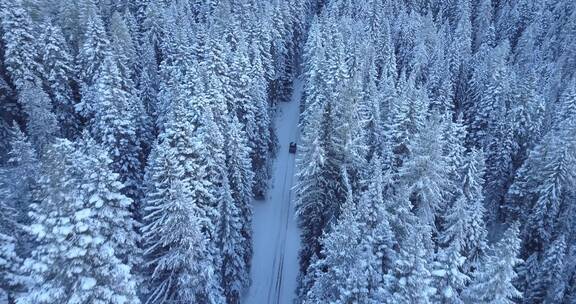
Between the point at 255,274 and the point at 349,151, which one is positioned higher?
the point at 349,151

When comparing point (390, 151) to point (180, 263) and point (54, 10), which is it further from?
point (54, 10)

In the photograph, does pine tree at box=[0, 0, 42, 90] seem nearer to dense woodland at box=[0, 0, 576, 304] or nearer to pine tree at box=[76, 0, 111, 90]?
dense woodland at box=[0, 0, 576, 304]

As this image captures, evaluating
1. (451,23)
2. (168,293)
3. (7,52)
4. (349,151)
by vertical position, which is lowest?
(168,293)

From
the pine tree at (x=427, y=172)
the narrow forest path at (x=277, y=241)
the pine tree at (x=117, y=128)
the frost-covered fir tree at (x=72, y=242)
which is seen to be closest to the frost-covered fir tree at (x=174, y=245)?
the frost-covered fir tree at (x=72, y=242)

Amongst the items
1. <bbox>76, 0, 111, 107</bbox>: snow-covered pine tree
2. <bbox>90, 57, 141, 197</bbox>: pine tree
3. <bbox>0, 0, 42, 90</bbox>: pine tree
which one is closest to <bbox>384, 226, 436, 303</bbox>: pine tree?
<bbox>90, 57, 141, 197</bbox>: pine tree

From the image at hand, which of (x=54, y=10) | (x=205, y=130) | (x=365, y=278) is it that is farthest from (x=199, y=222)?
(x=54, y=10)

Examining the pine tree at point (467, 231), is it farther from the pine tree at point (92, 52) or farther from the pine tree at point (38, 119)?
the pine tree at point (92, 52)
